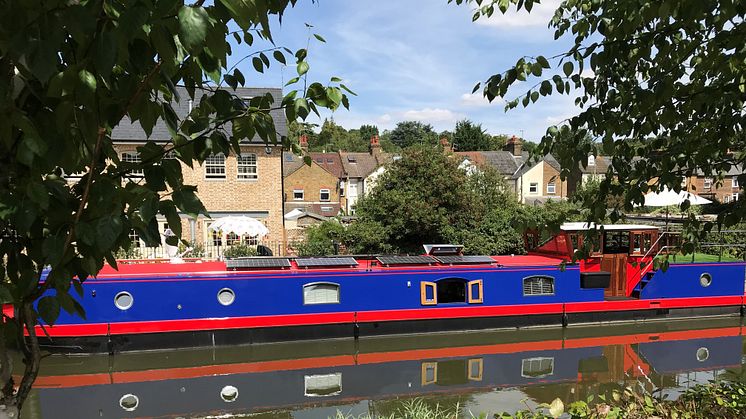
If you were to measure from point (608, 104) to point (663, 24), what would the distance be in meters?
0.54

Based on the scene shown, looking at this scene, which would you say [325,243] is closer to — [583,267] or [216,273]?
[216,273]

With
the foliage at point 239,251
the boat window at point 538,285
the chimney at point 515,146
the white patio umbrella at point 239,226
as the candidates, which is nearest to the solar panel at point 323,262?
the boat window at point 538,285

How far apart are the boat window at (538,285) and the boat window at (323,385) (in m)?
4.83

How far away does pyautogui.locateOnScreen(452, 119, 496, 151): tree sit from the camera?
53.4 m

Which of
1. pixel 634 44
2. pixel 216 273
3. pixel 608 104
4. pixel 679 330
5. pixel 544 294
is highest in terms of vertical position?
pixel 634 44

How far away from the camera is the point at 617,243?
12.5 m

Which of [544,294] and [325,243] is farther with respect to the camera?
[325,243]

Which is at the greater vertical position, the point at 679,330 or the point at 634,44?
the point at 634,44

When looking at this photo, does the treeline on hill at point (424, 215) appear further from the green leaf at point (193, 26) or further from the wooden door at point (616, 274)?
the green leaf at point (193, 26)

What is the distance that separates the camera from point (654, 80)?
3.09 metres

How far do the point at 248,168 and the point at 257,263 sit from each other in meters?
8.93

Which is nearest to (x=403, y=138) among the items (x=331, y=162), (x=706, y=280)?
(x=331, y=162)

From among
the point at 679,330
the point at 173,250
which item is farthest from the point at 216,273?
the point at 679,330

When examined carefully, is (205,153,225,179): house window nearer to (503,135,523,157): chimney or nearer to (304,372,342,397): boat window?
(304,372,342,397): boat window
